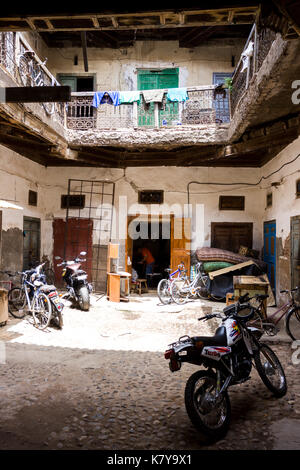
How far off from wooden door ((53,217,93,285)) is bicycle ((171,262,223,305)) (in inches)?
120

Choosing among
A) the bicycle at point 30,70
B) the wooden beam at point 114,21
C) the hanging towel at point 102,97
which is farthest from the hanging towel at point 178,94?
the wooden beam at point 114,21

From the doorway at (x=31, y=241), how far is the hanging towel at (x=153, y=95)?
484 centimetres

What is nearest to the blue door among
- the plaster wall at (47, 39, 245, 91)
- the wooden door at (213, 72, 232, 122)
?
the wooden door at (213, 72, 232, 122)

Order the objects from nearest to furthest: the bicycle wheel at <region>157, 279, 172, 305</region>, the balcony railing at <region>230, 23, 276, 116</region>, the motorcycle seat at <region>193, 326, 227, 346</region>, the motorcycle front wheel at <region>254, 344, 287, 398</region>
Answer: the motorcycle seat at <region>193, 326, 227, 346</region> → the motorcycle front wheel at <region>254, 344, 287, 398</region> → the balcony railing at <region>230, 23, 276, 116</region> → the bicycle wheel at <region>157, 279, 172, 305</region>

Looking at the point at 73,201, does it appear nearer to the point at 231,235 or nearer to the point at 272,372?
the point at 231,235

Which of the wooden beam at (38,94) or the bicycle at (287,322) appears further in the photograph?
the bicycle at (287,322)

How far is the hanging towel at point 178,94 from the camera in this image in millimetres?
9328

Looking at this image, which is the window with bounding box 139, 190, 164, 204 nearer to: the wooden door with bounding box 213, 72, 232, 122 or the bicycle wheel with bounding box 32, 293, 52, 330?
the wooden door with bounding box 213, 72, 232, 122

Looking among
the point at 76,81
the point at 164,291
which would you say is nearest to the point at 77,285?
the point at 164,291

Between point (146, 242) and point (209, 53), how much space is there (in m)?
8.25

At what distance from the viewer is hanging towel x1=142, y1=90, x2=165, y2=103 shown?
9.48 m

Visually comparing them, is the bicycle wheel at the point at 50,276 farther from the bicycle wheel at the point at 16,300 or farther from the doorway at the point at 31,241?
the bicycle wheel at the point at 16,300

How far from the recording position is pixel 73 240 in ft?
38.0

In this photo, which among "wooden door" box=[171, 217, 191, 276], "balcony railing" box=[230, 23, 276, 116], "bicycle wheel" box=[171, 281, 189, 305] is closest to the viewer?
"balcony railing" box=[230, 23, 276, 116]
